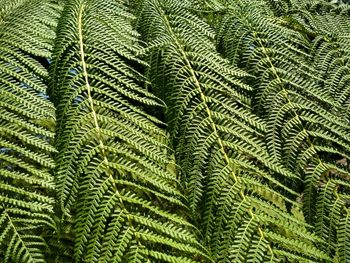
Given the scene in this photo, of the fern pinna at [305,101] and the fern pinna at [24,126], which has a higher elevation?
the fern pinna at [305,101]

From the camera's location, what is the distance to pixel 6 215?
0.85 m

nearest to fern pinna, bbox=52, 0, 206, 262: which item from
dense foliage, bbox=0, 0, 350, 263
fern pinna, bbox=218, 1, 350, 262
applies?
dense foliage, bbox=0, 0, 350, 263

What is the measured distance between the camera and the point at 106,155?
926 mm

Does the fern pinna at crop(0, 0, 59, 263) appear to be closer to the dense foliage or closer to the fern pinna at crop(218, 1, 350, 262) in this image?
the dense foliage

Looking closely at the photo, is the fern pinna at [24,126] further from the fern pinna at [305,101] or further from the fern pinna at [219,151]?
the fern pinna at [305,101]

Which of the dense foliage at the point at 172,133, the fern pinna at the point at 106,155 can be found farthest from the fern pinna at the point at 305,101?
the fern pinna at the point at 106,155

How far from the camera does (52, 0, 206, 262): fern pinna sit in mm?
843

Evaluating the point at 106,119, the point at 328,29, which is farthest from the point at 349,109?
the point at 106,119

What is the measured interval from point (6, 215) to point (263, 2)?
3.17ft

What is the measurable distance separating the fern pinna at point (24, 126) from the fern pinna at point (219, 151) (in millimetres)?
267

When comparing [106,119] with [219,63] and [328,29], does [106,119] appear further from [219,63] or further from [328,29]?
[328,29]

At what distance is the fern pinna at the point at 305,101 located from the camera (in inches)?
39.8

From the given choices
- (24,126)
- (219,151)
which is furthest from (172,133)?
(24,126)

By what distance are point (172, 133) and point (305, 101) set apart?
13.1 inches
